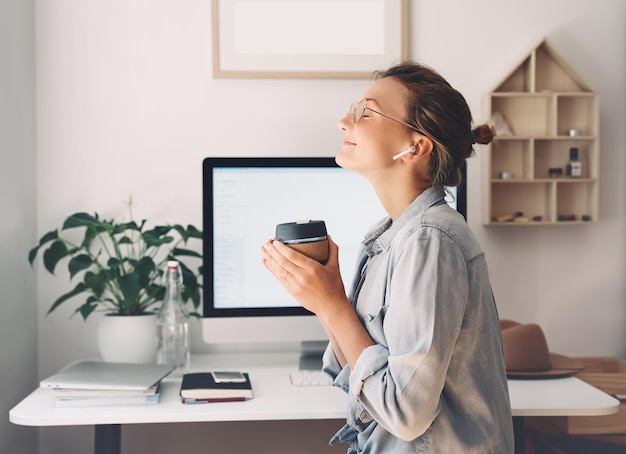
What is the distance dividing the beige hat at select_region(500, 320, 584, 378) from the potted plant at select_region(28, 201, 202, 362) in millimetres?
793

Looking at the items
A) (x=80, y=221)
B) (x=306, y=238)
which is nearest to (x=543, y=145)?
(x=306, y=238)

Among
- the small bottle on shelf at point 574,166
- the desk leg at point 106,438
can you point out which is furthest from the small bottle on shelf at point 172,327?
the small bottle on shelf at point 574,166

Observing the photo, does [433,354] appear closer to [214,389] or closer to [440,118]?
[440,118]

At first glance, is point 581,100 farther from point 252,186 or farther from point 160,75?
point 160,75

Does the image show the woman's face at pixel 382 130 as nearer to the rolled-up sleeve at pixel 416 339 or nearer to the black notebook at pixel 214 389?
the rolled-up sleeve at pixel 416 339

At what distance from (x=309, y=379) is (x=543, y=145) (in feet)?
3.29

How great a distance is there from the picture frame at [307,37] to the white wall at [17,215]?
20.2 inches

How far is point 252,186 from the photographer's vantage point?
5.73 ft

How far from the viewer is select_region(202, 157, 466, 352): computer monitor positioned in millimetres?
1736

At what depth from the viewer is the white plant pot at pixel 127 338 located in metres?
1.75

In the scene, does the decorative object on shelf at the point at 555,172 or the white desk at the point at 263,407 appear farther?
the decorative object on shelf at the point at 555,172

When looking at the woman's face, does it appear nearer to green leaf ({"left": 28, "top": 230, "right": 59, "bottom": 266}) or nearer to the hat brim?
the hat brim

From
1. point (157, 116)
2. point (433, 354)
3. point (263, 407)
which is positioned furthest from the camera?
point (157, 116)

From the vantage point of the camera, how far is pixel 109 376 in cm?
148
